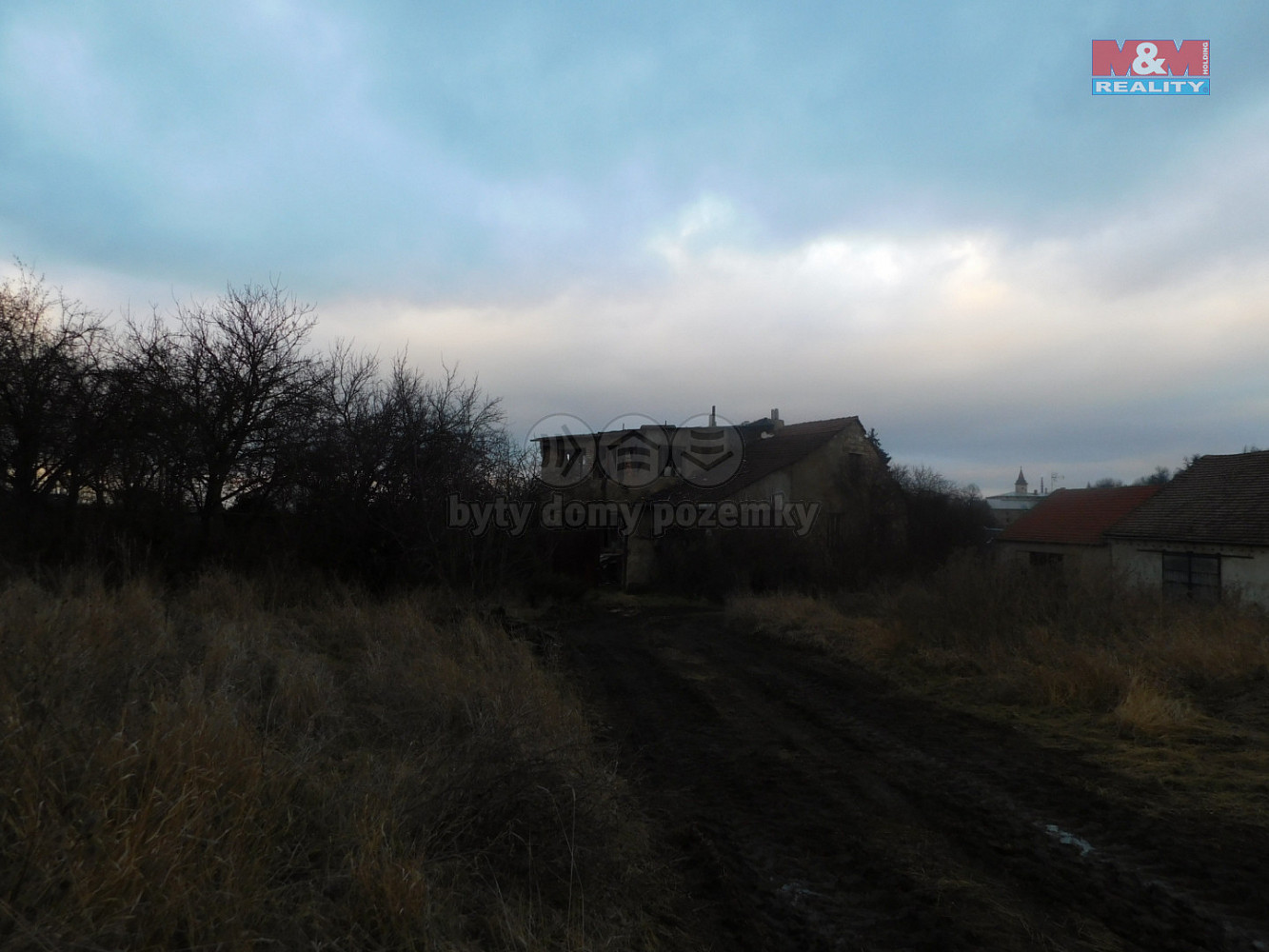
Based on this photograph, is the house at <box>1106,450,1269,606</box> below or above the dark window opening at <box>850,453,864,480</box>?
below

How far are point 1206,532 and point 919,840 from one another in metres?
23.0

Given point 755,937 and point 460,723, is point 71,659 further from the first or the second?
point 755,937

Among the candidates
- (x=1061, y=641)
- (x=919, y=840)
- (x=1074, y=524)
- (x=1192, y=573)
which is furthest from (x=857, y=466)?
(x=919, y=840)

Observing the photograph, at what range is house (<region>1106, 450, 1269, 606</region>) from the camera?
813 inches

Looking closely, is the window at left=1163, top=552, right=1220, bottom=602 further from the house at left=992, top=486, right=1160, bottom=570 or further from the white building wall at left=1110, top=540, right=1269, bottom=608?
the house at left=992, top=486, right=1160, bottom=570

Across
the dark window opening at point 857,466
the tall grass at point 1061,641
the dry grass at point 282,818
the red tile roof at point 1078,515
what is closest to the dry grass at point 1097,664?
the tall grass at point 1061,641

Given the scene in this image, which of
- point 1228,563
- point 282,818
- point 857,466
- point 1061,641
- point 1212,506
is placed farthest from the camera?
point 857,466

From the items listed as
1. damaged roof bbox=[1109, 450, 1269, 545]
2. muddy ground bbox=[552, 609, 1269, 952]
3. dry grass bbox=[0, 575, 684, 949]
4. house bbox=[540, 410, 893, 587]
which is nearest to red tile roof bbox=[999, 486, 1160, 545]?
damaged roof bbox=[1109, 450, 1269, 545]

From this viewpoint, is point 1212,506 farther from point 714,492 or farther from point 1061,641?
point 1061,641

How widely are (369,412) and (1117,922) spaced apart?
16.9 metres

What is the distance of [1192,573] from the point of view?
22.2 metres

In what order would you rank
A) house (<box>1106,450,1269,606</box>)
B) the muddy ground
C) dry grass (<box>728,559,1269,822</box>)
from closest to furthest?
the muddy ground, dry grass (<box>728,559,1269,822</box>), house (<box>1106,450,1269,606</box>)

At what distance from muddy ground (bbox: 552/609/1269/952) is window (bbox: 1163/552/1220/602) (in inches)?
757

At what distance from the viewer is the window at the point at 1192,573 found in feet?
70.4
